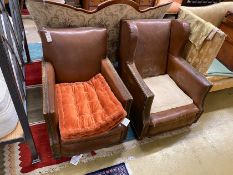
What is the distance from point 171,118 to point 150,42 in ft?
2.36

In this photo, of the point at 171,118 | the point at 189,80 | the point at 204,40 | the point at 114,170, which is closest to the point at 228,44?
the point at 204,40

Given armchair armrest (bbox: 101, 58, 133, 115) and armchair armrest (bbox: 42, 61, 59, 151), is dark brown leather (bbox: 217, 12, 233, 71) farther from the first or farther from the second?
armchair armrest (bbox: 42, 61, 59, 151)

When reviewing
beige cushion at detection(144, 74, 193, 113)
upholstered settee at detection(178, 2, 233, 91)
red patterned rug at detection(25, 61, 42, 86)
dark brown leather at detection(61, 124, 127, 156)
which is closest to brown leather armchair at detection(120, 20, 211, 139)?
beige cushion at detection(144, 74, 193, 113)

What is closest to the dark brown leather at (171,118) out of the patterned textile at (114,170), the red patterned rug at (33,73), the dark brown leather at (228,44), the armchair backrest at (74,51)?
the patterned textile at (114,170)

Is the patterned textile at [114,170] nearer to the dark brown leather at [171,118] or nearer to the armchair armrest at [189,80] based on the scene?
the dark brown leather at [171,118]

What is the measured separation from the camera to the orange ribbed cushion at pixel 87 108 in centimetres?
148

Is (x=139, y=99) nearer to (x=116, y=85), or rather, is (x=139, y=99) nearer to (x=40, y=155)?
(x=116, y=85)

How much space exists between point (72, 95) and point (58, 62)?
291mm

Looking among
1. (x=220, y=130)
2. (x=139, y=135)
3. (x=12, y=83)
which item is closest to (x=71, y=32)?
(x=12, y=83)

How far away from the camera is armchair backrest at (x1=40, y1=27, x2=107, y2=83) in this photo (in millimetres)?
1701

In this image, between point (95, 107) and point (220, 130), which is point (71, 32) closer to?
point (95, 107)

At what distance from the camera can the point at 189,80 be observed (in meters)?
1.93

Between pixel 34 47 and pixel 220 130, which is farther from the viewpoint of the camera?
pixel 34 47

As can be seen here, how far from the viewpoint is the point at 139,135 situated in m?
1.82
